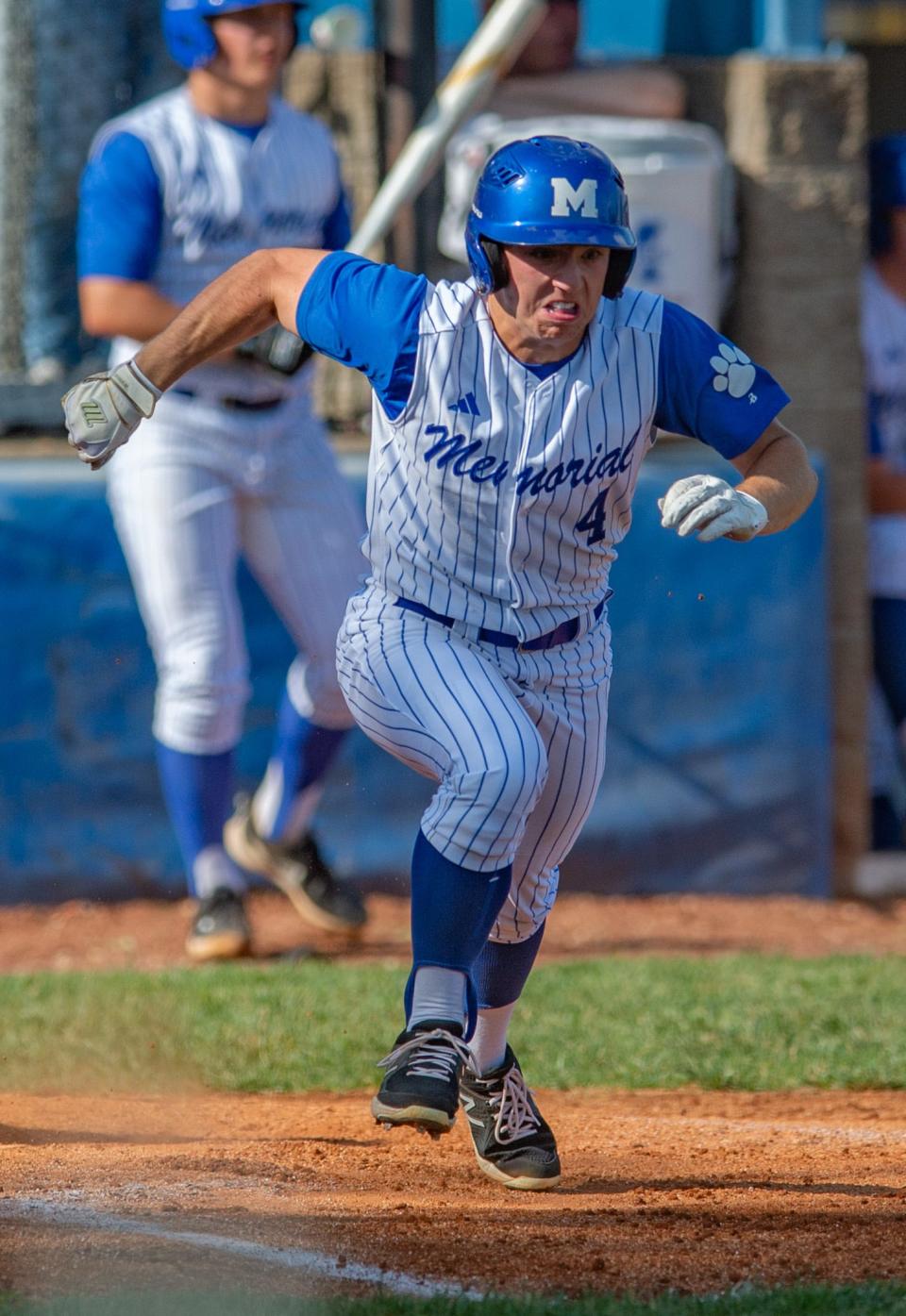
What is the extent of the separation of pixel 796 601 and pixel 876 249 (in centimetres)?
148

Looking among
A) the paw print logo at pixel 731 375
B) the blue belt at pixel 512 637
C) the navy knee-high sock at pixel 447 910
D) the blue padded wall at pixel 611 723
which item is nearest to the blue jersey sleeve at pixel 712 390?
the paw print logo at pixel 731 375

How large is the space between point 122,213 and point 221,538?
0.94 metres

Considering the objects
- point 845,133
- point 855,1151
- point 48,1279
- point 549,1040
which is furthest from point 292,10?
point 48,1279

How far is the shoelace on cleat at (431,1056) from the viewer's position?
2984 millimetres

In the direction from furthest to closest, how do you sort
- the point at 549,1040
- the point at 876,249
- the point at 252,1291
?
the point at 876,249, the point at 549,1040, the point at 252,1291

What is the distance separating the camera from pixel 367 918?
236 inches

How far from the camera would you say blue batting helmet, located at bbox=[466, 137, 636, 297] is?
308cm

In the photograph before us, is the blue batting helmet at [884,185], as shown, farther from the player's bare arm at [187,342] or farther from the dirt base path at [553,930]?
the player's bare arm at [187,342]

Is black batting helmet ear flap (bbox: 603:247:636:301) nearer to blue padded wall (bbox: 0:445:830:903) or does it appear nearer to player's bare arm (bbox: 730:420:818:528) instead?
player's bare arm (bbox: 730:420:818:528)

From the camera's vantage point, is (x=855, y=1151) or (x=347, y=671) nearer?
(x=347, y=671)

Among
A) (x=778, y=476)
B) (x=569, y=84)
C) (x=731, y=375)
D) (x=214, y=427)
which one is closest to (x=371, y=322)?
(x=731, y=375)

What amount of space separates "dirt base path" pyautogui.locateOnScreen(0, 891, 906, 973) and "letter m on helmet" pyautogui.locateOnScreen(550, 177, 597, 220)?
10.3ft

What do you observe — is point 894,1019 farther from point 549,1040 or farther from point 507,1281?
point 507,1281

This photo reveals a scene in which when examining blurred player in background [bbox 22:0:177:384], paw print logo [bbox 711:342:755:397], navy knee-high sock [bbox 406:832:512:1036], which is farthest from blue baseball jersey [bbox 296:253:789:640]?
blurred player in background [bbox 22:0:177:384]
